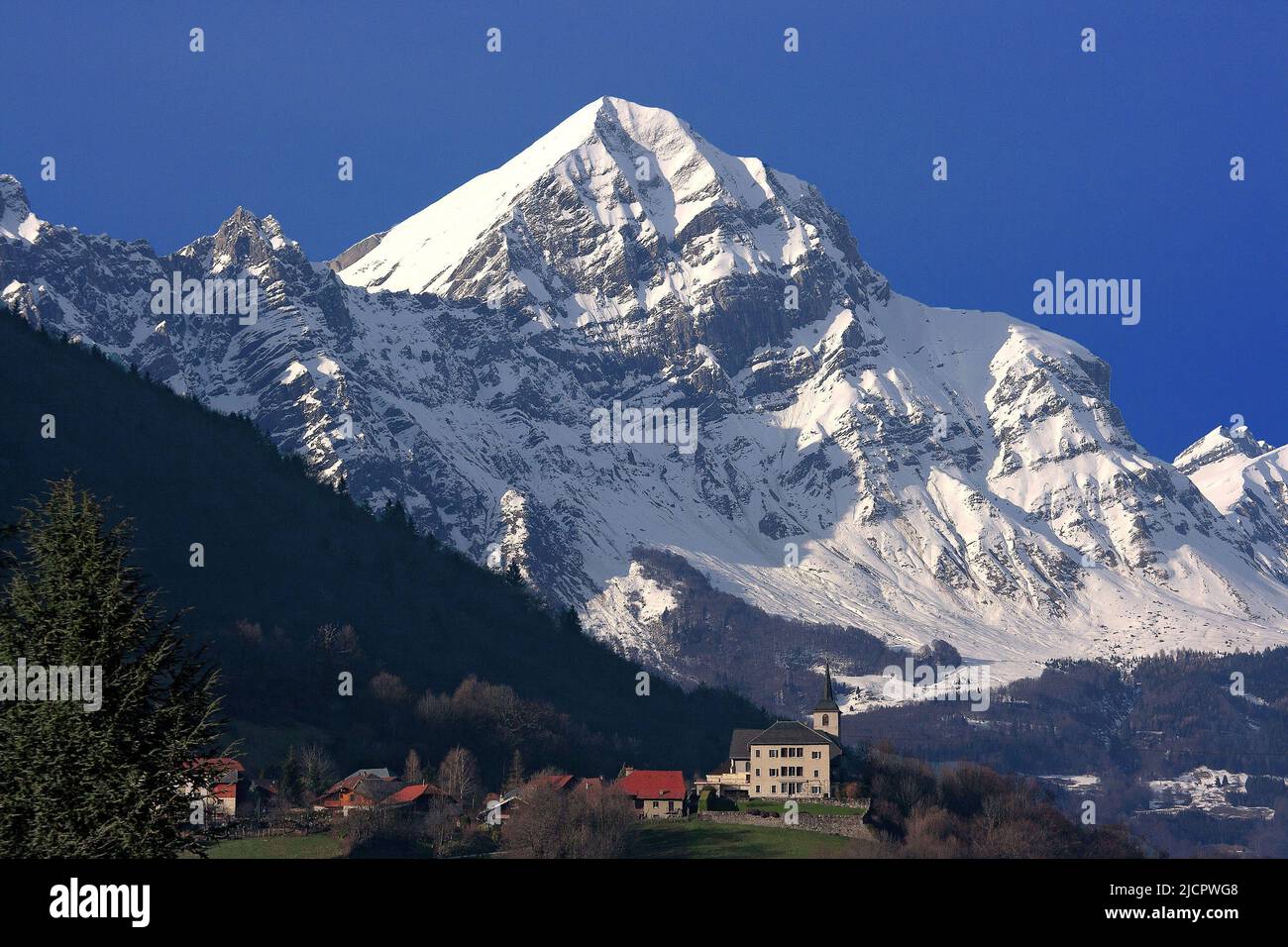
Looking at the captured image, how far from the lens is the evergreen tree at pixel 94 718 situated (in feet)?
143

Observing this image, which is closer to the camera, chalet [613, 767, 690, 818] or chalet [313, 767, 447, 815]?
chalet [313, 767, 447, 815]

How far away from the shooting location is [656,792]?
182 meters

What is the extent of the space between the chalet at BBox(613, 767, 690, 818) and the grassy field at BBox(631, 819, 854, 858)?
5.55 meters

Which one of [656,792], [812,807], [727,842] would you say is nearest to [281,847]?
[727,842]

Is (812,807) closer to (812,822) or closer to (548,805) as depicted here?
(812,822)

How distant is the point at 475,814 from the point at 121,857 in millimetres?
134365

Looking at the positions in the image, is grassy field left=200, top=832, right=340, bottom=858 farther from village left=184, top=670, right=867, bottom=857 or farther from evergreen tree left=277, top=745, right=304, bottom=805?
evergreen tree left=277, top=745, right=304, bottom=805

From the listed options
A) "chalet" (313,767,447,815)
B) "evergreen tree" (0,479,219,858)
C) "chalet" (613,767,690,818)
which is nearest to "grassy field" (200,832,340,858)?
"chalet" (313,767,447,815)

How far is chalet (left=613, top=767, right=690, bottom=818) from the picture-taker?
177625 millimetres

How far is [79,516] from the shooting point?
4612 centimetres

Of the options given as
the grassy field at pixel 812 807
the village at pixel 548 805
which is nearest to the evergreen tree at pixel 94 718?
the village at pixel 548 805

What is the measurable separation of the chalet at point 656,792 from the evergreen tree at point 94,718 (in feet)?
432

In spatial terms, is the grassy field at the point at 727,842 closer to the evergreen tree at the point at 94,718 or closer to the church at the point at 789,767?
the church at the point at 789,767
